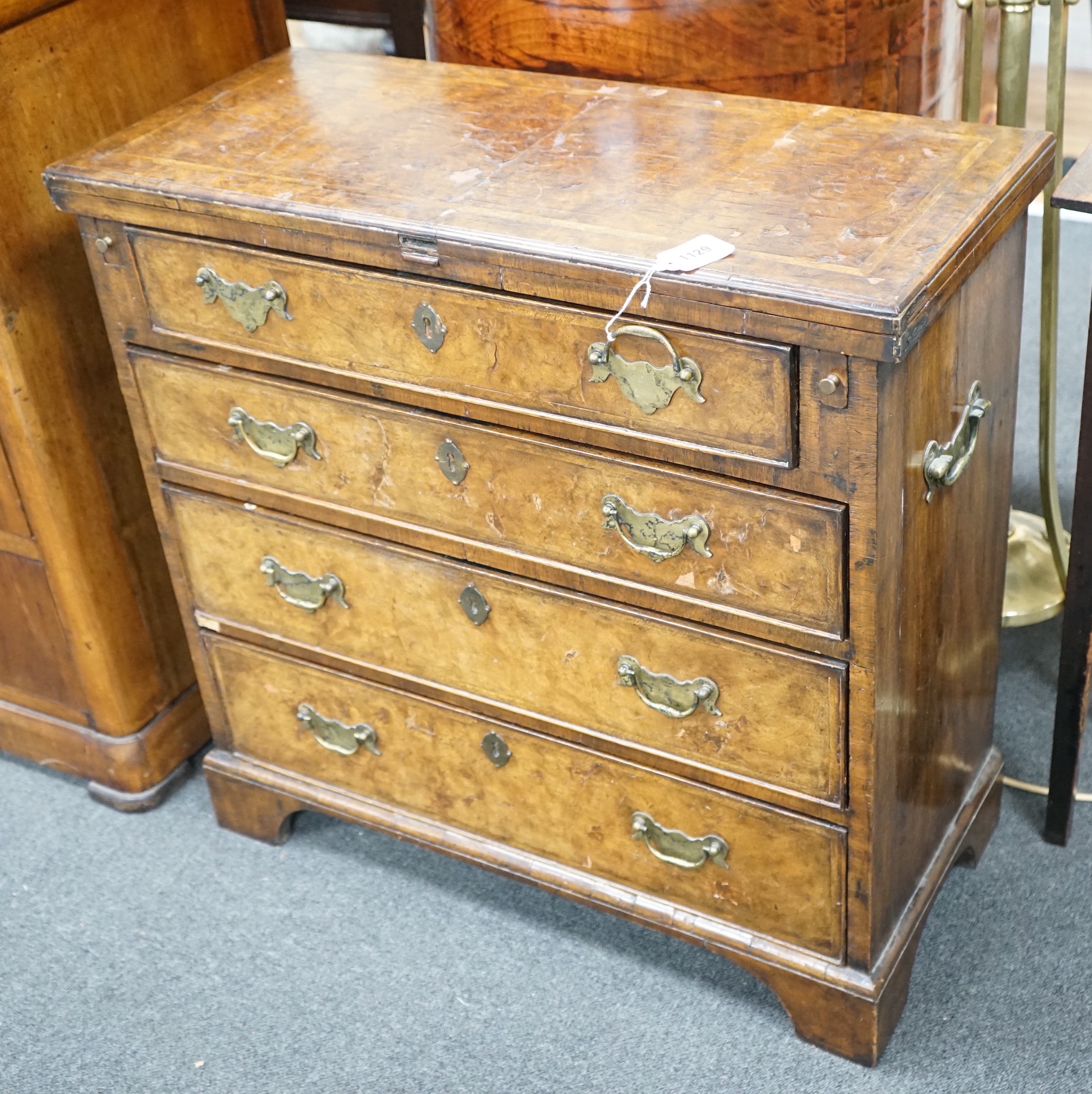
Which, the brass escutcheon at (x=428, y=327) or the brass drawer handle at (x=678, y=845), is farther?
the brass drawer handle at (x=678, y=845)

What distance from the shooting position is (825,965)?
1.65 metres

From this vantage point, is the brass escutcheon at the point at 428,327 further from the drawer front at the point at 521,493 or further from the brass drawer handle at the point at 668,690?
the brass drawer handle at the point at 668,690

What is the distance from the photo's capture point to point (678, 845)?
66.2 inches

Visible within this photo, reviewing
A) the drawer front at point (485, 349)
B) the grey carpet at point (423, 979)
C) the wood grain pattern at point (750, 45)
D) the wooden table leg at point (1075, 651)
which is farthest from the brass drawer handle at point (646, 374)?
the grey carpet at point (423, 979)

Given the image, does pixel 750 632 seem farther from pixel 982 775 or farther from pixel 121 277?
pixel 121 277

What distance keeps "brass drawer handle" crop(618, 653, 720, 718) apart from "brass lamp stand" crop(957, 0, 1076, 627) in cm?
63

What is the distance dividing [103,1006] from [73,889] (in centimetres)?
23

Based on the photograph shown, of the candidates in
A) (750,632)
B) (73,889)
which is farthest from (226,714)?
(750,632)

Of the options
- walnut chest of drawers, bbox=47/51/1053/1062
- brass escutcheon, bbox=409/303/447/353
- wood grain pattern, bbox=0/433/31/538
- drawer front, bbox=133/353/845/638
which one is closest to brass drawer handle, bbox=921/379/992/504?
walnut chest of drawers, bbox=47/51/1053/1062

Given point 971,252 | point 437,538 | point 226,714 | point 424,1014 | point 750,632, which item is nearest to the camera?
point 971,252

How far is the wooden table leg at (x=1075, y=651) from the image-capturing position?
1.63 metres

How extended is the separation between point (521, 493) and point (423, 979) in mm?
705

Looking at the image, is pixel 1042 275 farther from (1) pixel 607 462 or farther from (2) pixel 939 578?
(1) pixel 607 462

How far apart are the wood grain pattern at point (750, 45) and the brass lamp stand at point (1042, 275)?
0.06 meters
